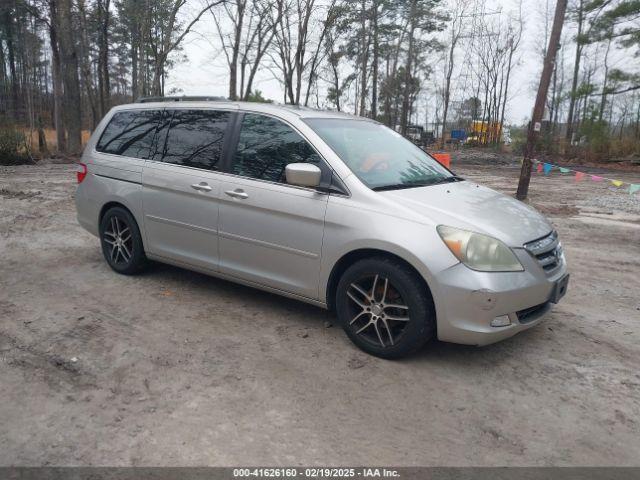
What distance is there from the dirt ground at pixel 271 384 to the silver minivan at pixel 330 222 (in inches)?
12.6

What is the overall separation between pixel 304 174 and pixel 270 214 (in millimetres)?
499

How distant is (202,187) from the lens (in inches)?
179

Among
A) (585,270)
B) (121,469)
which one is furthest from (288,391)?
(585,270)

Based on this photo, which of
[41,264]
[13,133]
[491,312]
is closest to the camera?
[491,312]

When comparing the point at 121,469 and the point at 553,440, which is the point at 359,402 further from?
the point at 121,469

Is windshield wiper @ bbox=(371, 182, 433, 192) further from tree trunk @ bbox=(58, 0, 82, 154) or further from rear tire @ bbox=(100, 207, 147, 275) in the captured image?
tree trunk @ bbox=(58, 0, 82, 154)

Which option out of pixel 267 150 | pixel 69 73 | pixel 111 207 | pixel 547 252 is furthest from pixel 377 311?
pixel 69 73

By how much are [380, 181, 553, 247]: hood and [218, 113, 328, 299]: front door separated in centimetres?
65

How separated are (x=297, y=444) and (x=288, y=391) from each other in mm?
550

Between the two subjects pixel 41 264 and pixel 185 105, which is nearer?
pixel 185 105

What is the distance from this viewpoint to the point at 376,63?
35.7 meters

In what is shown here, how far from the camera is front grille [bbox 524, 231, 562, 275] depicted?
3621 millimetres

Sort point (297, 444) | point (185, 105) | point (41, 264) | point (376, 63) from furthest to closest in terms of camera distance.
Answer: point (376, 63), point (41, 264), point (185, 105), point (297, 444)

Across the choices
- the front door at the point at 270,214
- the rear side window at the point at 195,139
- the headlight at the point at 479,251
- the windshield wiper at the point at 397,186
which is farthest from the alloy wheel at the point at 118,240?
the headlight at the point at 479,251
